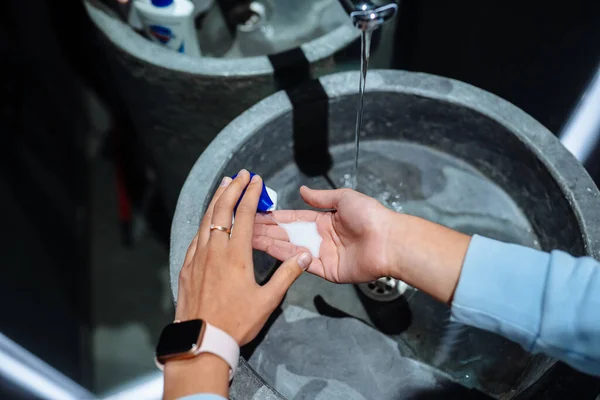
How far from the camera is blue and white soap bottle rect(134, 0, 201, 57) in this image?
2.97 feet

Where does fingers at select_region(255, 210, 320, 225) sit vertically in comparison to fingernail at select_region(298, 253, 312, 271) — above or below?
below

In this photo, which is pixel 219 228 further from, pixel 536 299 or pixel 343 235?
pixel 536 299

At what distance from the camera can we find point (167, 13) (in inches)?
35.5

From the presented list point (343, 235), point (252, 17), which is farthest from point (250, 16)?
point (343, 235)

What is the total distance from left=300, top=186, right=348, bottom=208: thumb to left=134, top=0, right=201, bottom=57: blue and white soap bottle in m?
0.44

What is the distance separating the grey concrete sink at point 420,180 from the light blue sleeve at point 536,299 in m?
0.11

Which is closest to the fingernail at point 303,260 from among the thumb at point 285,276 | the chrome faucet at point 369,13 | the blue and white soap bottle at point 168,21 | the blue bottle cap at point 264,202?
the thumb at point 285,276

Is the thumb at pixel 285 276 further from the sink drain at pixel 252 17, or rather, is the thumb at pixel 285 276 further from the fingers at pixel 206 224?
the sink drain at pixel 252 17

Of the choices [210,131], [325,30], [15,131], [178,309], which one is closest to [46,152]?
[15,131]

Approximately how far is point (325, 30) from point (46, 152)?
0.90 meters

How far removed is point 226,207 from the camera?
0.58 metres

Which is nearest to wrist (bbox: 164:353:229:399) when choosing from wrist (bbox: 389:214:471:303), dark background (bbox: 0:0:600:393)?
wrist (bbox: 389:214:471:303)

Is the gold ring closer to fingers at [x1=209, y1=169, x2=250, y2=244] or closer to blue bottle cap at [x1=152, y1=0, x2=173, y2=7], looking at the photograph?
fingers at [x1=209, y1=169, x2=250, y2=244]

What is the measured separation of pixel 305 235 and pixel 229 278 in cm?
16
